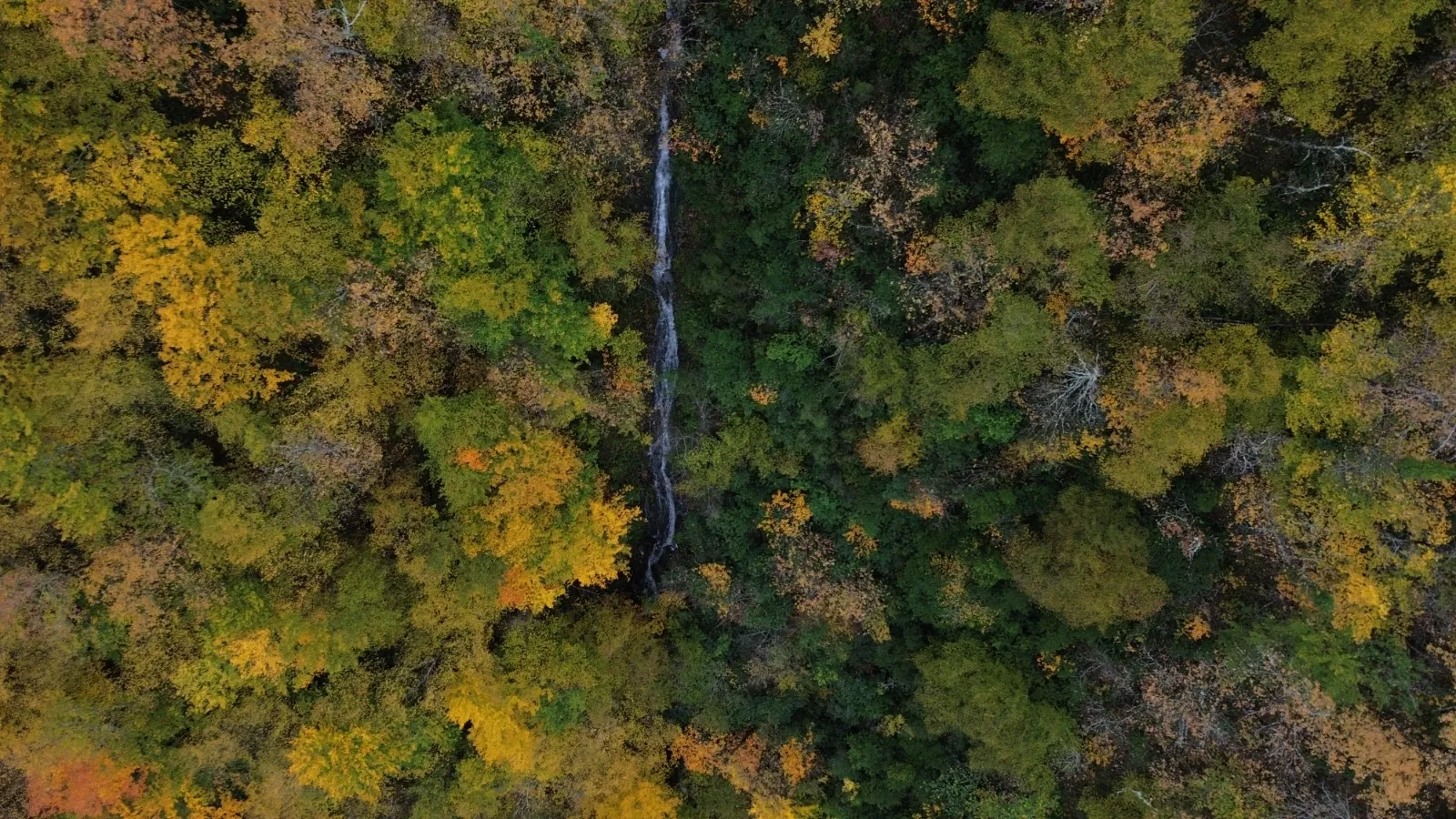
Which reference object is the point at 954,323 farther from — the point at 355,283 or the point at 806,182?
the point at 355,283

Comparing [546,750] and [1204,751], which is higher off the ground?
[1204,751]

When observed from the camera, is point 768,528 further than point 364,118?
Yes

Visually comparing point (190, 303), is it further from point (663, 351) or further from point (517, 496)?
point (663, 351)

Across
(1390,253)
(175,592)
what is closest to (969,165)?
(1390,253)

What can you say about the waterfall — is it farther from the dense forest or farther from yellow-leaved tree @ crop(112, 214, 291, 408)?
yellow-leaved tree @ crop(112, 214, 291, 408)

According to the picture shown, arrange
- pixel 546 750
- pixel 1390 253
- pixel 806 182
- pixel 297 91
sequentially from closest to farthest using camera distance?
pixel 1390 253
pixel 297 91
pixel 806 182
pixel 546 750

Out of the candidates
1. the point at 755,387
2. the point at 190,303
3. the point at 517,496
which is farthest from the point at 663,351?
the point at 190,303

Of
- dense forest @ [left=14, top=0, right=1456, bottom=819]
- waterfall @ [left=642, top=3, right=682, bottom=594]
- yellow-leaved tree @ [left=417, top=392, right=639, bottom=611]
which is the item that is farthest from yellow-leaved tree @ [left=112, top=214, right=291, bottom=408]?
waterfall @ [left=642, top=3, right=682, bottom=594]
